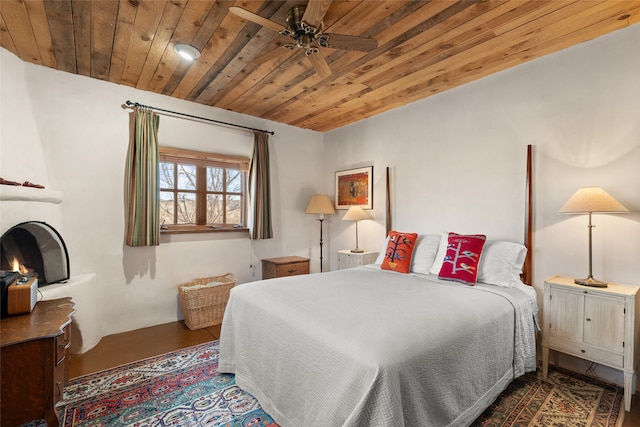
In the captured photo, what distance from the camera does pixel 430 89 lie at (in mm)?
3078

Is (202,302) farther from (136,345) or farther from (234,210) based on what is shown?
(234,210)

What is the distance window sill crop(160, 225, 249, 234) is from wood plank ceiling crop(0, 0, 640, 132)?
4.99 feet

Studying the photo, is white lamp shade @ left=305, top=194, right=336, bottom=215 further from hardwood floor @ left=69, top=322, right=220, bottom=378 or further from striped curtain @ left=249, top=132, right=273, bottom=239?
hardwood floor @ left=69, top=322, right=220, bottom=378

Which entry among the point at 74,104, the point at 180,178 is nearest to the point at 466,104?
the point at 180,178

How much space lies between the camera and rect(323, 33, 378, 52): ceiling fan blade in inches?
73.7

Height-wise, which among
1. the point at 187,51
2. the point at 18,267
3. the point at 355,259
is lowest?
the point at 355,259

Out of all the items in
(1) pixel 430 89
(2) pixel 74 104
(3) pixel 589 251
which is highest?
(1) pixel 430 89

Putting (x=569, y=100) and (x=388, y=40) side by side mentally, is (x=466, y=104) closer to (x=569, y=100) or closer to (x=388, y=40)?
(x=569, y=100)

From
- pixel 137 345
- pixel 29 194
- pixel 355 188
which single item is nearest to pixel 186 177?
pixel 29 194

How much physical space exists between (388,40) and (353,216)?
2.09 m

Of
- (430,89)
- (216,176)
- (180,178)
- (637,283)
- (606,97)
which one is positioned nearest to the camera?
(637,283)

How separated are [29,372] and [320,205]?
322cm

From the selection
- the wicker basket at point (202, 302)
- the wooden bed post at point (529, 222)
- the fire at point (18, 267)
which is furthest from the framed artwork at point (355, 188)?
the fire at point (18, 267)

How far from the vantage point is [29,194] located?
2.29 m
